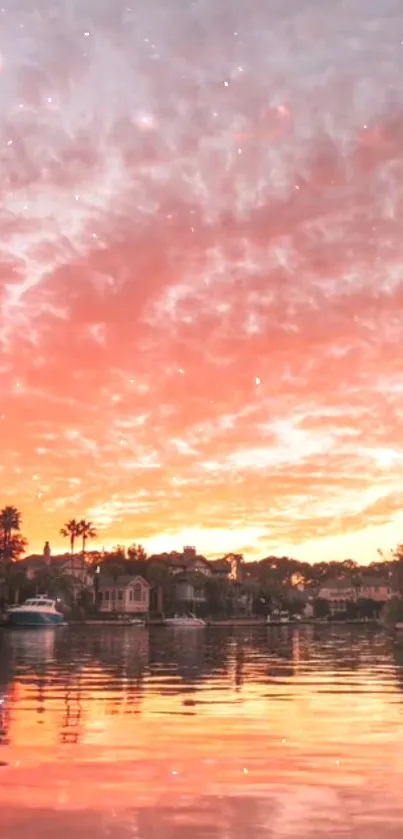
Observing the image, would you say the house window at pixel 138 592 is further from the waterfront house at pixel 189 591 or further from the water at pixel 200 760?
the water at pixel 200 760

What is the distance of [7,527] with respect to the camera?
156m

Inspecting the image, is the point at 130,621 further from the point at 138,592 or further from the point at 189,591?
the point at 189,591

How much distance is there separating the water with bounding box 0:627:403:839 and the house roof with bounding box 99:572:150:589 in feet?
468

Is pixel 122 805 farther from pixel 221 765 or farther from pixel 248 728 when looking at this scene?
pixel 248 728

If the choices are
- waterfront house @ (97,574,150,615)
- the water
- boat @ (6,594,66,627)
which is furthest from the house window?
the water

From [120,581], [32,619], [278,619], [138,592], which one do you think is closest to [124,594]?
[120,581]

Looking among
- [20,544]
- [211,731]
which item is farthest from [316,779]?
[20,544]

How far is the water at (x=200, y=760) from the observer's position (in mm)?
11094

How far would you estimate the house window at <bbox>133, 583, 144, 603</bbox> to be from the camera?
173 meters

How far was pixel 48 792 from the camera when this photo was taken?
41.7 feet

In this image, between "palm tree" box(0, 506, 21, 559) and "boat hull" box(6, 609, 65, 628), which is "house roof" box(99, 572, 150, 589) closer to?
"palm tree" box(0, 506, 21, 559)

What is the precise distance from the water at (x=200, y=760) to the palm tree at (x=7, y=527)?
128m

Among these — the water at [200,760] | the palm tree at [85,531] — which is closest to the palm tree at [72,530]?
the palm tree at [85,531]

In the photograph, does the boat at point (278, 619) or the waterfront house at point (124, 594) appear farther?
the waterfront house at point (124, 594)
